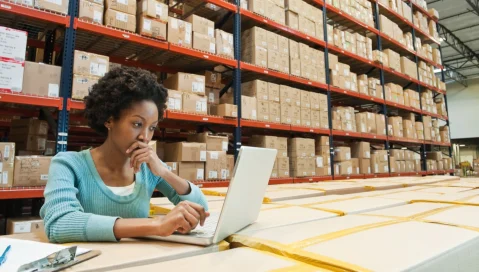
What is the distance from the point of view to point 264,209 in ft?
4.89

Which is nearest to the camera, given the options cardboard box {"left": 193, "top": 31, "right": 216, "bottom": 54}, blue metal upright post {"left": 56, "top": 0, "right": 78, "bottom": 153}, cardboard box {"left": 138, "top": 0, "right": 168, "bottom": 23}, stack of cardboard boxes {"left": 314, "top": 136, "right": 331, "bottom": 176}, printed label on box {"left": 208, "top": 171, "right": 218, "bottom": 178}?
blue metal upright post {"left": 56, "top": 0, "right": 78, "bottom": 153}

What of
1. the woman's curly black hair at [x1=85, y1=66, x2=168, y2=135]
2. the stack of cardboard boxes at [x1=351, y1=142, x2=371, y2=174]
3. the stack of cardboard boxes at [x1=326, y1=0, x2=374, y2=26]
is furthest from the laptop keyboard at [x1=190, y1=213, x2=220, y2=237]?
the stack of cardboard boxes at [x1=326, y1=0, x2=374, y2=26]

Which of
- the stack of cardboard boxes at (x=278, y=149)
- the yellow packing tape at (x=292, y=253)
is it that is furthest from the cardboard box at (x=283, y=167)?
the yellow packing tape at (x=292, y=253)

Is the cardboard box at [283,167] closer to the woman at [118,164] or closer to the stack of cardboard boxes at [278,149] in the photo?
the stack of cardboard boxes at [278,149]

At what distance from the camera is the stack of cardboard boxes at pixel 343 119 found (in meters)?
5.14

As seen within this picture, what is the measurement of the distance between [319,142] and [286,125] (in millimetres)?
962

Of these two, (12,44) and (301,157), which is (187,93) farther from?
(301,157)

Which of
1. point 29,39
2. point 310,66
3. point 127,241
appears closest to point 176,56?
point 29,39

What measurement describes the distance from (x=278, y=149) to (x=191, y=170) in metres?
1.38

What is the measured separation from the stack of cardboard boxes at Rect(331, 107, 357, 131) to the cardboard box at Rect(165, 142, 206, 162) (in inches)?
105

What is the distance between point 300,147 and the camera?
14.6ft

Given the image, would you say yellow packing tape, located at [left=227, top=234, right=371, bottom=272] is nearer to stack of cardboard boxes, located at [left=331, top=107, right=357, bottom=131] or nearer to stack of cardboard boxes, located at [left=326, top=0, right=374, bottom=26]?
stack of cardboard boxes, located at [left=331, top=107, right=357, bottom=131]

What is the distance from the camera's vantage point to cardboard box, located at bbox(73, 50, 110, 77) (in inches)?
104

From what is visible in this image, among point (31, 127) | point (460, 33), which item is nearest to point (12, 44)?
point (31, 127)
